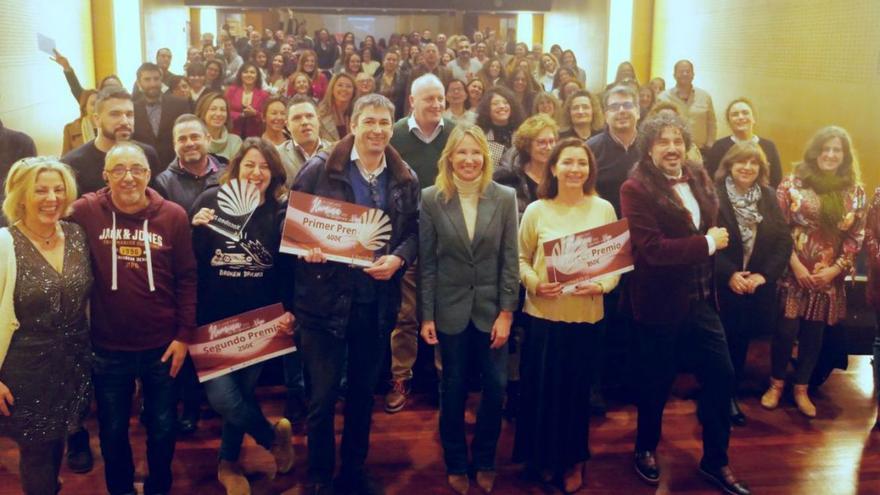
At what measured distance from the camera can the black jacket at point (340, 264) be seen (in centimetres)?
295

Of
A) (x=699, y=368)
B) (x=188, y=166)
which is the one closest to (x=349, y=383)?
(x=188, y=166)

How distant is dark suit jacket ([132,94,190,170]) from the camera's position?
16.2ft

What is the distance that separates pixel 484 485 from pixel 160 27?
40.2 feet

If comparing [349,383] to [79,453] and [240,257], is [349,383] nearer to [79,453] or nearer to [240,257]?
[240,257]

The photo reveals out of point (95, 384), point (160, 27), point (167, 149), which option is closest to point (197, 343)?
point (95, 384)

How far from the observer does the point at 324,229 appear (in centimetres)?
293

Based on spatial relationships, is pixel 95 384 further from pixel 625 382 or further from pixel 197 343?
pixel 625 382

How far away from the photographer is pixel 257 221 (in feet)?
10.1

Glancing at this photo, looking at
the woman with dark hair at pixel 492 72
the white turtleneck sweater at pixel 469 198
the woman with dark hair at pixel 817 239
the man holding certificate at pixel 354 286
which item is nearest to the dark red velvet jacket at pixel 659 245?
the white turtleneck sweater at pixel 469 198

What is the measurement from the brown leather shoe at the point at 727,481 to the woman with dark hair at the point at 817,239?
1.01 m

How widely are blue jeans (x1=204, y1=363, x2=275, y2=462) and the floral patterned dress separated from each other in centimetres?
277

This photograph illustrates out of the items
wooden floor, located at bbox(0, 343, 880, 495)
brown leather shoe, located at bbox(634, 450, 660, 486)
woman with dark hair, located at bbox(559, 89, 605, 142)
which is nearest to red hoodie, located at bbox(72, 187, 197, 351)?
wooden floor, located at bbox(0, 343, 880, 495)

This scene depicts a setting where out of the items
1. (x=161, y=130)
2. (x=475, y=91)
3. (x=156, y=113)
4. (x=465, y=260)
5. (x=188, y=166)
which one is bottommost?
(x=465, y=260)

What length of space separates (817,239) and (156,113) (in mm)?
4406
